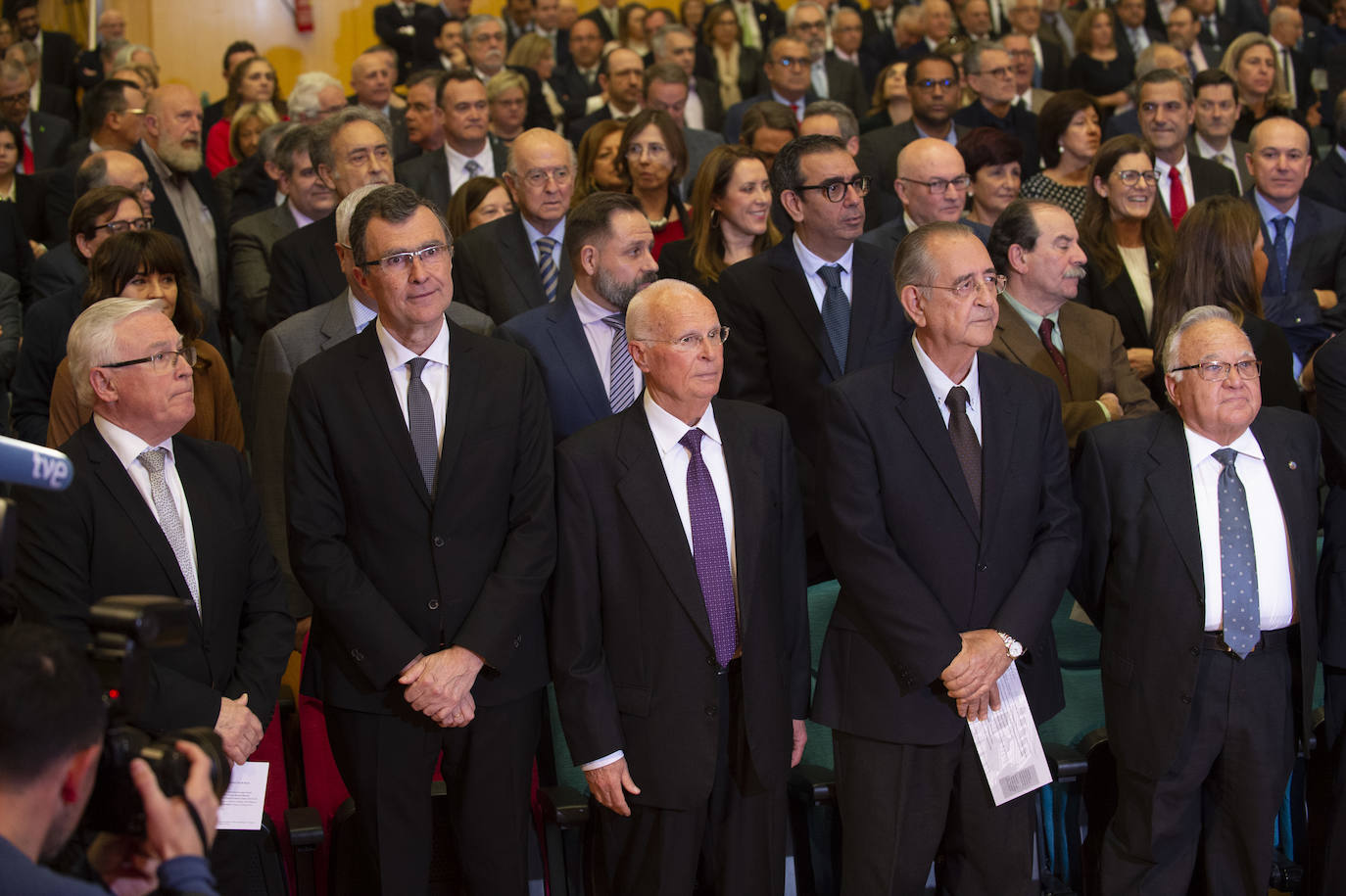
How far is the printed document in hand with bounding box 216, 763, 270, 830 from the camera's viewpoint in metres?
2.79

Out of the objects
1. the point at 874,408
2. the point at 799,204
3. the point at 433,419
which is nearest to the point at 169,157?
the point at 799,204

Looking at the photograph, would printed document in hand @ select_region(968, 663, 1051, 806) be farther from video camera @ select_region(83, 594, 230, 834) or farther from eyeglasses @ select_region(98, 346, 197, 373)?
eyeglasses @ select_region(98, 346, 197, 373)

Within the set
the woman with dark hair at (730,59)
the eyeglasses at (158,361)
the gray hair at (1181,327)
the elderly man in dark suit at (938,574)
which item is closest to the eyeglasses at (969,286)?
the elderly man in dark suit at (938,574)

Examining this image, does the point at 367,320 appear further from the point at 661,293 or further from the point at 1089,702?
the point at 1089,702

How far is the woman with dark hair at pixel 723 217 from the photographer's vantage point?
4.59 meters

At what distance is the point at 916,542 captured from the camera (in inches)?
124

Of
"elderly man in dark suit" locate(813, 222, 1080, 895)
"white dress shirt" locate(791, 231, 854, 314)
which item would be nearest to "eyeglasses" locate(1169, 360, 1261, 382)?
"elderly man in dark suit" locate(813, 222, 1080, 895)

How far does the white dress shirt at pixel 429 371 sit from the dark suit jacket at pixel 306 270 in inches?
48.5

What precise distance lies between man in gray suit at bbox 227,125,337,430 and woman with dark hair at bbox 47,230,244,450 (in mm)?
1082

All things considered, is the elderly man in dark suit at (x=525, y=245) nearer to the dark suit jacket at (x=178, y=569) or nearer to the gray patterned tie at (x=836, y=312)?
the gray patterned tie at (x=836, y=312)

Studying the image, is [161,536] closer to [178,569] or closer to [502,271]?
[178,569]

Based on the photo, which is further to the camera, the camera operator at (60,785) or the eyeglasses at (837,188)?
the eyeglasses at (837,188)

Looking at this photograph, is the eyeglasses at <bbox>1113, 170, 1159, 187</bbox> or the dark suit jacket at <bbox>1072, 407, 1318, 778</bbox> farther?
the eyeglasses at <bbox>1113, 170, 1159, 187</bbox>

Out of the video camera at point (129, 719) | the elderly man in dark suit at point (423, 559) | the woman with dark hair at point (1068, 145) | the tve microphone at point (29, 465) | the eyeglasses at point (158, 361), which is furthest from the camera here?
the woman with dark hair at point (1068, 145)
